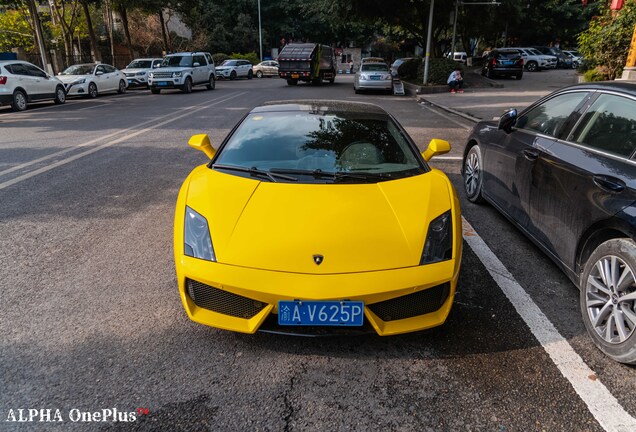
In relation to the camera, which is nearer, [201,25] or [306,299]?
[306,299]

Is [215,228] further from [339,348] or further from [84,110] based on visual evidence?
[84,110]

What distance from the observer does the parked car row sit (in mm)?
15078

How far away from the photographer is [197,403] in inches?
90.8

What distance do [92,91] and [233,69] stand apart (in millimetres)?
17817

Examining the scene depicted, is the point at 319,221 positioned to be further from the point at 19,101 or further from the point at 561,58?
the point at 561,58

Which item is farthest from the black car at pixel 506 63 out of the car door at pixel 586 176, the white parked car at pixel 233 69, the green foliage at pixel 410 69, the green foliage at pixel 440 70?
the car door at pixel 586 176

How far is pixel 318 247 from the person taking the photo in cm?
255

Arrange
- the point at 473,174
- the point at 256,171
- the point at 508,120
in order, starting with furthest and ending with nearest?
the point at 473,174, the point at 508,120, the point at 256,171

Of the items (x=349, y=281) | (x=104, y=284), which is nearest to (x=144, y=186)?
(x=104, y=284)

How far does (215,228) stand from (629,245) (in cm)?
238

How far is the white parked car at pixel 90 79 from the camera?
19.5 metres

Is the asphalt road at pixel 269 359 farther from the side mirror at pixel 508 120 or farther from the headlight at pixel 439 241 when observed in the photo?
the side mirror at pixel 508 120

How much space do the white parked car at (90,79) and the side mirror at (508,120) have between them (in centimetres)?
1988

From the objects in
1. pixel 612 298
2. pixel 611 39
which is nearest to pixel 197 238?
pixel 612 298
